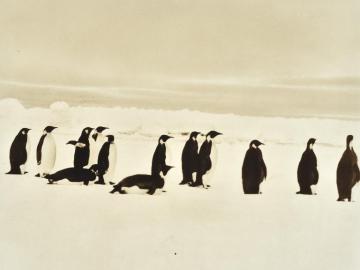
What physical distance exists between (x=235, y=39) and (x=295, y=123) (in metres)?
0.28

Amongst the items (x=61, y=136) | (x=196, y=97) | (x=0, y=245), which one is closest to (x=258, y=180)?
(x=196, y=97)

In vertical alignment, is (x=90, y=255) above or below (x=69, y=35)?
below

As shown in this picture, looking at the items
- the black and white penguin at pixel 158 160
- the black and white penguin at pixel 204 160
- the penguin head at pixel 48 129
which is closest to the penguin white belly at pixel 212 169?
the black and white penguin at pixel 204 160

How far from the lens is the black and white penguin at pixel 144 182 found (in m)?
1.07

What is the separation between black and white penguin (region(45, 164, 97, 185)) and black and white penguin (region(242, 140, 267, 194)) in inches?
15.7

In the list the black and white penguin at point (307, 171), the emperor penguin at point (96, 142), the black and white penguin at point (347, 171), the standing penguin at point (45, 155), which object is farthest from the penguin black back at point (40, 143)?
the black and white penguin at point (347, 171)

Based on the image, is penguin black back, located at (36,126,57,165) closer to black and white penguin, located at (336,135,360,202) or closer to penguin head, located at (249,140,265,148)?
penguin head, located at (249,140,265,148)

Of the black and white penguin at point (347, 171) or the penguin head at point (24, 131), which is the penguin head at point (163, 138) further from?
the black and white penguin at point (347, 171)

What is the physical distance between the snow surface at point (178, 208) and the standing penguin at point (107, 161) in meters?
0.02

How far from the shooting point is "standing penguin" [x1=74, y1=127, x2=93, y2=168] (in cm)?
109

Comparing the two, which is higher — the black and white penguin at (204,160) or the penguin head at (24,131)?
the penguin head at (24,131)

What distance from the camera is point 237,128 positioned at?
1101mm

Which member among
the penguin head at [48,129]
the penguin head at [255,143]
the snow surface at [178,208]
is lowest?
the snow surface at [178,208]

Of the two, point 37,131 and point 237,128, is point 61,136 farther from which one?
point 237,128
